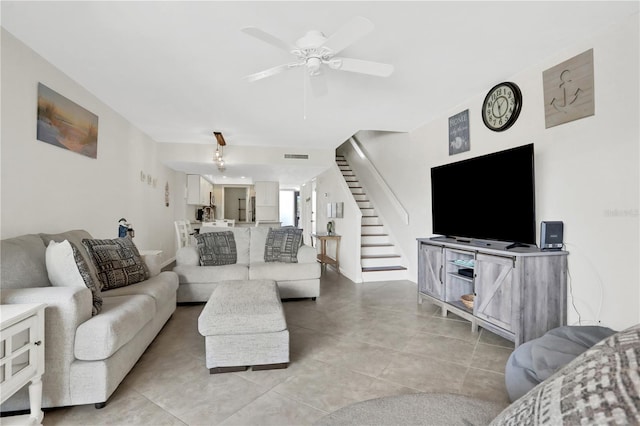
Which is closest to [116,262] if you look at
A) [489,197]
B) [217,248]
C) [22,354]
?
[22,354]

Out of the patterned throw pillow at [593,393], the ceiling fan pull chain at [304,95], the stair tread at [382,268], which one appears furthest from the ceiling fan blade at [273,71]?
the stair tread at [382,268]

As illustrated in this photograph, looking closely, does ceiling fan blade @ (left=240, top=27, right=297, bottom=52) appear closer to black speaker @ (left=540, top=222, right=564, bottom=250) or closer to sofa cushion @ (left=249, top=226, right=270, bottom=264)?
black speaker @ (left=540, top=222, right=564, bottom=250)

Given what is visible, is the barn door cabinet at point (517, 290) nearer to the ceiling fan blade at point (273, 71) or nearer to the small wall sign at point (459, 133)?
the small wall sign at point (459, 133)

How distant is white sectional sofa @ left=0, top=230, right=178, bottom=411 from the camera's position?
1.70 meters

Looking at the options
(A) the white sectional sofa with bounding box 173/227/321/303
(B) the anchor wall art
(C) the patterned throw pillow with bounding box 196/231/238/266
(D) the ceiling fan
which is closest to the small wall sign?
(B) the anchor wall art

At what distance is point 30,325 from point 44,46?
90.3 inches

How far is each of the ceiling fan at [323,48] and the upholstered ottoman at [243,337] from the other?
182 centimetres

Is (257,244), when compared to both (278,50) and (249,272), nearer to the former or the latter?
(249,272)

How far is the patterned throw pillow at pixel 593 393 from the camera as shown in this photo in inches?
14.3

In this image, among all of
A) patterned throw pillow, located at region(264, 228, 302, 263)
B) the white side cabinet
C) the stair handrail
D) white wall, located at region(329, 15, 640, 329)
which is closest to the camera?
the white side cabinet

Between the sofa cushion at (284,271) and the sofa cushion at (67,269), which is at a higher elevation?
the sofa cushion at (67,269)

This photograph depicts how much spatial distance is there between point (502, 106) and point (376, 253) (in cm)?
316

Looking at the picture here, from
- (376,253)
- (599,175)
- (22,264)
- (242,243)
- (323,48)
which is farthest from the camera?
(376,253)

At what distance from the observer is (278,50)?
2490 mm
